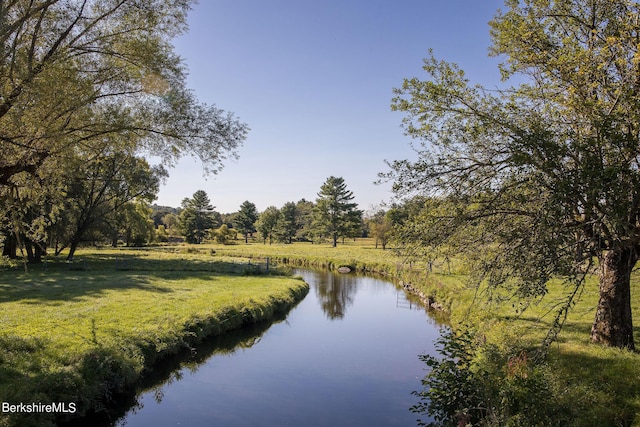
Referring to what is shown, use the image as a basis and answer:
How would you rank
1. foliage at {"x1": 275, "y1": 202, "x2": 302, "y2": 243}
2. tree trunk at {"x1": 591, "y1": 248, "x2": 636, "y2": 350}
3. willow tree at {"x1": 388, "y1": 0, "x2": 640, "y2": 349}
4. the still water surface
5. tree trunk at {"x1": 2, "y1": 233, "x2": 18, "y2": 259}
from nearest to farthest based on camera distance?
willow tree at {"x1": 388, "y1": 0, "x2": 640, "y2": 349}
tree trunk at {"x1": 591, "y1": 248, "x2": 636, "y2": 350}
the still water surface
tree trunk at {"x1": 2, "y1": 233, "x2": 18, "y2": 259}
foliage at {"x1": 275, "y1": 202, "x2": 302, "y2": 243}

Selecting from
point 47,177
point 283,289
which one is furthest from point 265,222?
point 47,177

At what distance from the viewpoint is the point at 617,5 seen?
7551mm

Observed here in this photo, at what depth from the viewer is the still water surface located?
32.1 ft

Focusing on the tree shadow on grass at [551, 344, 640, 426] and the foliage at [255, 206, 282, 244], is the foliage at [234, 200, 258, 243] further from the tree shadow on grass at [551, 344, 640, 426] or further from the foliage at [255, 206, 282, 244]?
the tree shadow on grass at [551, 344, 640, 426]

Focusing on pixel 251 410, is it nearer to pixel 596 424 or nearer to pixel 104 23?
pixel 596 424

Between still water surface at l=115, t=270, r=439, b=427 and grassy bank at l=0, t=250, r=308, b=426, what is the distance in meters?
0.95

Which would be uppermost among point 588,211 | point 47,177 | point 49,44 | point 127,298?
point 49,44

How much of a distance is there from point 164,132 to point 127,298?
11.0 metres

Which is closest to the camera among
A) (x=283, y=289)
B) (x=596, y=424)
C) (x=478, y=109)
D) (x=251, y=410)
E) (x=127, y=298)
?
(x=596, y=424)

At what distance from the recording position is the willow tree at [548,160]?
511 cm

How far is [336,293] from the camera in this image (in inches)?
1093

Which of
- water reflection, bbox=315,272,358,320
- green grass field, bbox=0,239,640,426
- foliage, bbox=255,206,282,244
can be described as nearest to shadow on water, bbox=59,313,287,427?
green grass field, bbox=0,239,640,426

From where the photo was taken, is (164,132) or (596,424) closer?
(596,424)

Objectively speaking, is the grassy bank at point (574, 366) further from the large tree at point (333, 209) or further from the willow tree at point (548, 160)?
the large tree at point (333, 209)
